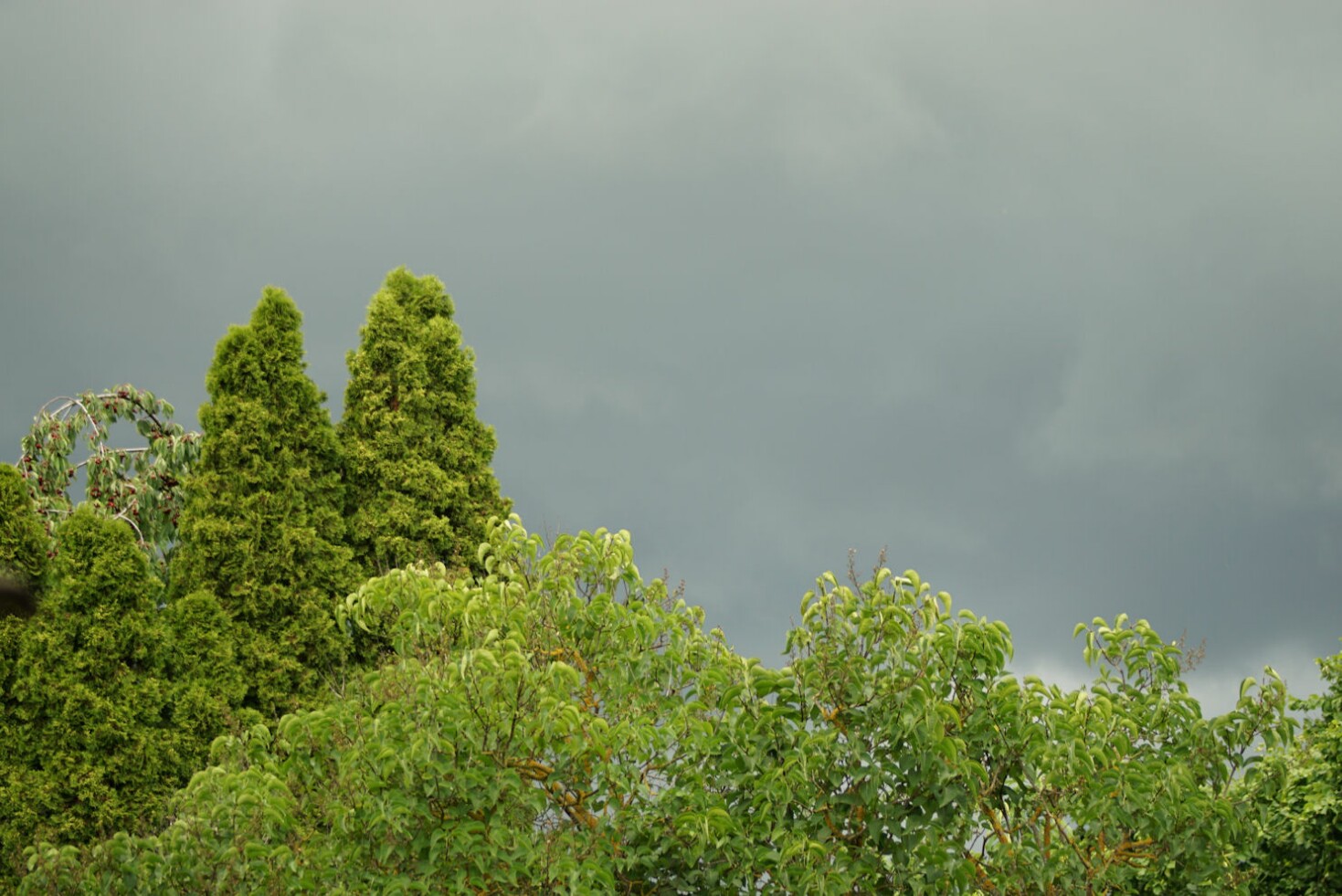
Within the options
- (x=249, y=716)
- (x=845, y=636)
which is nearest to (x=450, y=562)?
(x=249, y=716)

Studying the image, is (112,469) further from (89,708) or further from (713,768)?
(713,768)

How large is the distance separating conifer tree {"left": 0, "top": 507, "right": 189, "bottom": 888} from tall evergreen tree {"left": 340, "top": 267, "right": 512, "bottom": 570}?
3.33 meters

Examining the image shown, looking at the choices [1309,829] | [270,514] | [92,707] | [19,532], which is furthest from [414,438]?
[1309,829]

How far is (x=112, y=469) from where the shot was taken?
58.1 feet

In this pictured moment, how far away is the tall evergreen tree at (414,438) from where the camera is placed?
16.1 meters

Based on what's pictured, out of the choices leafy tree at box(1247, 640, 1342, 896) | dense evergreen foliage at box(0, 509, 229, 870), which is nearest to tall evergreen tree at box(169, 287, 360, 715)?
dense evergreen foliage at box(0, 509, 229, 870)

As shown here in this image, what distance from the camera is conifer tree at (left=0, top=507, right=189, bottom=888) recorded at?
12.6 meters

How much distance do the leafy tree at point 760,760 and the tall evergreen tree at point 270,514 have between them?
6.98 metres

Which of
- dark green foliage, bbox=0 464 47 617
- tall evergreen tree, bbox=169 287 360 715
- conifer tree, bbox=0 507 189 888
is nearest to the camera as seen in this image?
conifer tree, bbox=0 507 189 888

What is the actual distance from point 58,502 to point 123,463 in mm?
1061

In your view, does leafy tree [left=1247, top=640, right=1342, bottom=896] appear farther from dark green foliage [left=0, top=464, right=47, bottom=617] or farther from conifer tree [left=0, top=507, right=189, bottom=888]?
dark green foliage [left=0, top=464, right=47, bottom=617]

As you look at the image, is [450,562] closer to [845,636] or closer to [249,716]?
[249,716]

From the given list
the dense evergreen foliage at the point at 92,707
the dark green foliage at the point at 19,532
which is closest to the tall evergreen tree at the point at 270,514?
the dense evergreen foliage at the point at 92,707

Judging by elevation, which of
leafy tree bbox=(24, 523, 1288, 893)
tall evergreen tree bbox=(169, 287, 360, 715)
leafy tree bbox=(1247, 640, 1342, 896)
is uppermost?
tall evergreen tree bbox=(169, 287, 360, 715)
